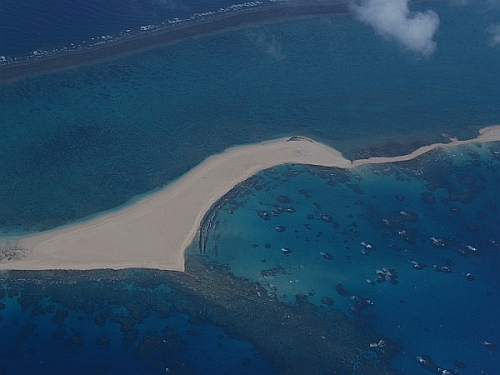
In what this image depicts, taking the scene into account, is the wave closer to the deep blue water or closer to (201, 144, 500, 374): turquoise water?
the deep blue water

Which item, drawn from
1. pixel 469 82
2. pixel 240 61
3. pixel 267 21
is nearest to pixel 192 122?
pixel 240 61

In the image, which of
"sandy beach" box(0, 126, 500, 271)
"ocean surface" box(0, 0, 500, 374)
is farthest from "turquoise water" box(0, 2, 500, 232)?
"sandy beach" box(0, 126, 500, 271)

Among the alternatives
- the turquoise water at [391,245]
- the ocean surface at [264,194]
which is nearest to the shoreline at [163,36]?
the ocean surface at [264,194]

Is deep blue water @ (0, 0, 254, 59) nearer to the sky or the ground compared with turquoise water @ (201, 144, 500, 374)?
nearer to the sky

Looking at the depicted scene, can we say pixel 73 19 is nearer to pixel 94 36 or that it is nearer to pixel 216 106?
pixel 94 36

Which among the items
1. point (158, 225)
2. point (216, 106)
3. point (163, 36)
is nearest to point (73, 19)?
point (163, 36)

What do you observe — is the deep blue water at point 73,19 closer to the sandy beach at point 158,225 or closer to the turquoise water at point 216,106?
the turquoise water at point 216,106

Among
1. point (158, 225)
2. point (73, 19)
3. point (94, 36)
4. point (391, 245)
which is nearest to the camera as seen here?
point (158, 225)
